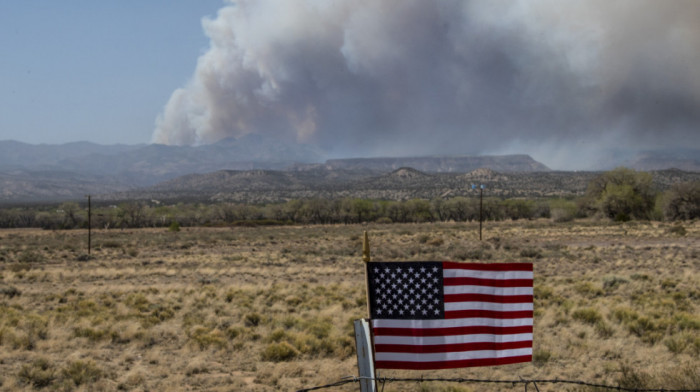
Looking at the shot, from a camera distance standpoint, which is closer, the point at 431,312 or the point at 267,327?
the point at 431,312

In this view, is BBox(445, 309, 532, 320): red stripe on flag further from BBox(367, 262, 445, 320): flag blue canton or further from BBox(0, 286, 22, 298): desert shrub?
BBox(0, 286, 22, 298): desert shrub

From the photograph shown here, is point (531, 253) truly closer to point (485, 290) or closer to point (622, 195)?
point (485, 290)

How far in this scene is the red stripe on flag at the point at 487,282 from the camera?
686cm

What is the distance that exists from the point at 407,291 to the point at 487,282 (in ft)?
3.66

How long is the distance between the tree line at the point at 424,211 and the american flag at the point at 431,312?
7383cm

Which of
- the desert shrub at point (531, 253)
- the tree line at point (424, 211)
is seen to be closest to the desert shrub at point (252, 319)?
the desert shrub at point (531, 253)

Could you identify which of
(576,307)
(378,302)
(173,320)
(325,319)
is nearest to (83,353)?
(173,320)

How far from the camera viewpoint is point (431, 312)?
6.82m

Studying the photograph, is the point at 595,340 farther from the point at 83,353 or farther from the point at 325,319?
the point at 83,353

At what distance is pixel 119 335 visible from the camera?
46.5ft

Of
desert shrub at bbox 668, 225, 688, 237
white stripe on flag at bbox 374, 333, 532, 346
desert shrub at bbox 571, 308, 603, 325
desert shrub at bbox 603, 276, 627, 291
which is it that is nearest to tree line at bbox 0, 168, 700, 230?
desert shrub at bbox 668, 225, 688, 237

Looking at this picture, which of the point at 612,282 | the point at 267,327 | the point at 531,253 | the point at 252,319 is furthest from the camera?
the point at 531,253

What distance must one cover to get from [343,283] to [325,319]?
797cm

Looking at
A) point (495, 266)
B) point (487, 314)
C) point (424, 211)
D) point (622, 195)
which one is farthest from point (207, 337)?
point (424, 211)
